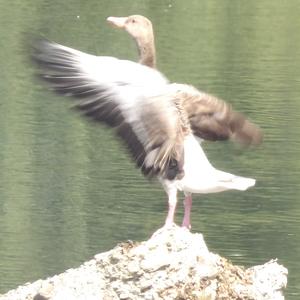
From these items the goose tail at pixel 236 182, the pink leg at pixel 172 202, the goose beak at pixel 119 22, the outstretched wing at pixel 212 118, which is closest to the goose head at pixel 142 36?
the goose beak at pixel 119 22

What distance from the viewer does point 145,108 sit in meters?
7.61

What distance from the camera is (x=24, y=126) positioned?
19.5m

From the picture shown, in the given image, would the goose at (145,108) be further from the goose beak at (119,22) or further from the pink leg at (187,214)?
the goose beak at (119,22)

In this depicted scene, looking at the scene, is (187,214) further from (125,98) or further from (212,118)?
(125,98)

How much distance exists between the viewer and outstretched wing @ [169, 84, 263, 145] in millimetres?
7977

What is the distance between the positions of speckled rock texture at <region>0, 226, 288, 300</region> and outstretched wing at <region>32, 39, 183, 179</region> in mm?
496

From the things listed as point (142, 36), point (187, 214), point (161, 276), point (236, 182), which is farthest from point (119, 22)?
point (161, 276)

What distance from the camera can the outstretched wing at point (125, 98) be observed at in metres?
7.64

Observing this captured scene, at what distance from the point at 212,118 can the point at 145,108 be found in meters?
0.69

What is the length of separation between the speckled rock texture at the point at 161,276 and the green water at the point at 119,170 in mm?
793

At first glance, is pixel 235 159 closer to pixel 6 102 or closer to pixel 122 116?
pixel 6 102

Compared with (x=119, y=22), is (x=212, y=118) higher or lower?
lower

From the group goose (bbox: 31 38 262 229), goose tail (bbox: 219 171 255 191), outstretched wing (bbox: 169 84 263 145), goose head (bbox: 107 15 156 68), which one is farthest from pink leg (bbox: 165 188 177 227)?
goose head (bbox: 107 15 156 68)

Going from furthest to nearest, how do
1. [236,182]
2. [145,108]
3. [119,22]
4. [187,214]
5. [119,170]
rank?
[119,170], [119,22], [187,214], [236,182], [145,108]
